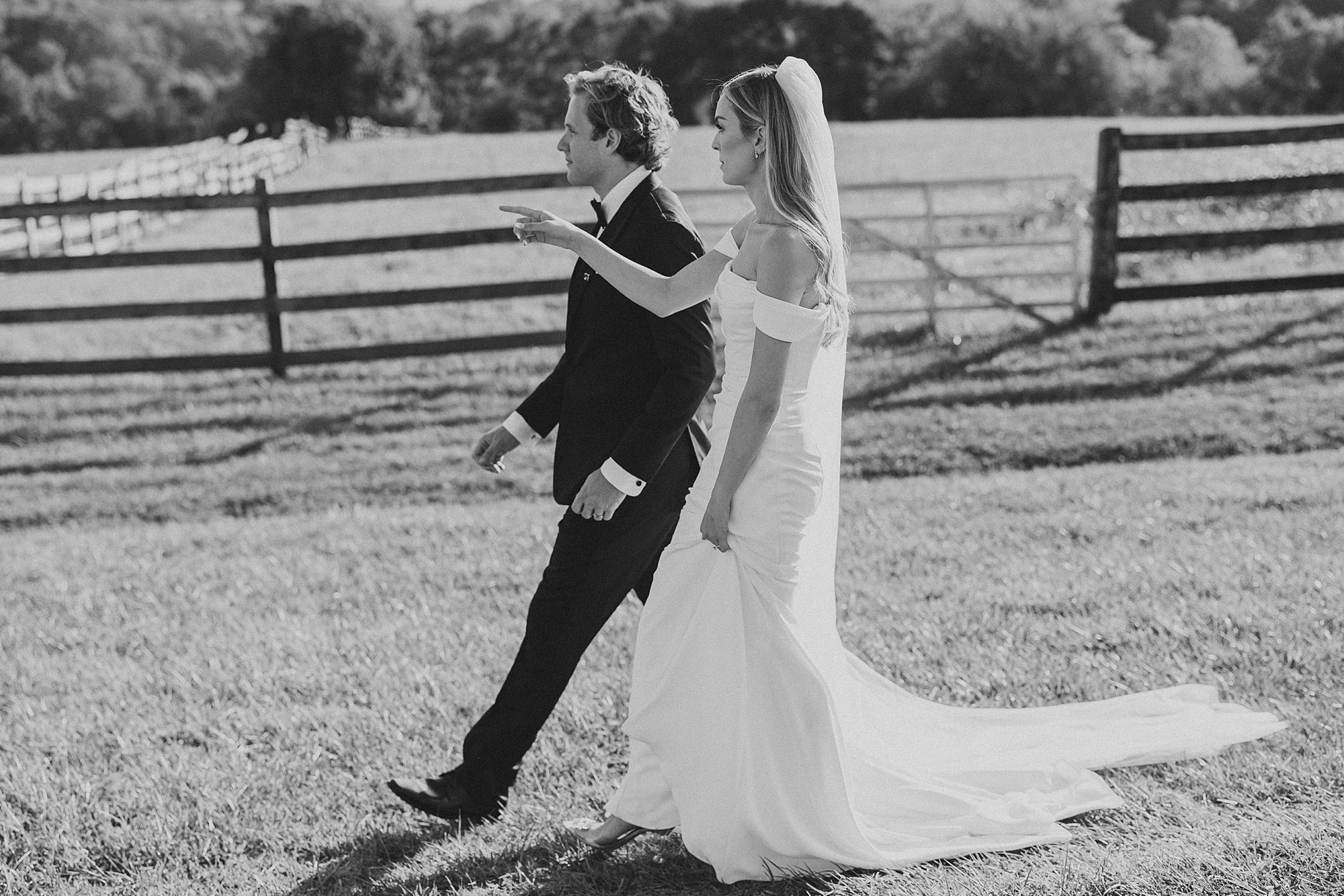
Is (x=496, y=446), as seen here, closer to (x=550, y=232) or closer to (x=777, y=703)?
(x=550, y=232)

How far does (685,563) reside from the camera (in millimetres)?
3326

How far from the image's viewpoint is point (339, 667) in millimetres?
4953

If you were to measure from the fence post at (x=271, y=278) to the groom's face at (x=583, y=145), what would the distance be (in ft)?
25.7

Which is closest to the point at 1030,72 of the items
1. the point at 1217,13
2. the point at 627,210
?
the point at 1217,13

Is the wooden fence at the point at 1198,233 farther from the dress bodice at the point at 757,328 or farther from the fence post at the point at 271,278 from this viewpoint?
the dress bodice at the point at 757,328

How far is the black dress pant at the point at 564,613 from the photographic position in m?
3.63

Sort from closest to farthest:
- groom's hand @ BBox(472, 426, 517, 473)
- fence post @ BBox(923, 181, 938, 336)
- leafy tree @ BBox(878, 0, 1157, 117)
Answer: groom's hand @ BBox(472, 426, 517, 473), fence post @ BBox(923, 181, 938, 336), leafy tree @ BBox(878, 0, 1157, 117)

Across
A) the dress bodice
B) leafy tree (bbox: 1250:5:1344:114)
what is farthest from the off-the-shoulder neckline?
leafy tree (bbox: 1250:5:1344:114)

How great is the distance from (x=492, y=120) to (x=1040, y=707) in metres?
99.8

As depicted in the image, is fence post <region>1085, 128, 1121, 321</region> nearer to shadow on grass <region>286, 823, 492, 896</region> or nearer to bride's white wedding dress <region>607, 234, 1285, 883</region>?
bride's white wedding dress <region>607, 234, 1285, 883</region>

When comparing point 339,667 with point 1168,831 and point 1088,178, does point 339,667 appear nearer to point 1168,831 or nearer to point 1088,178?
point 1168,831

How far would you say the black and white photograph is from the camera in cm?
321

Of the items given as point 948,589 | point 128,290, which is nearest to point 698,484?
point 948,589

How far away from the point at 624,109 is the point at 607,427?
34.1 inches
